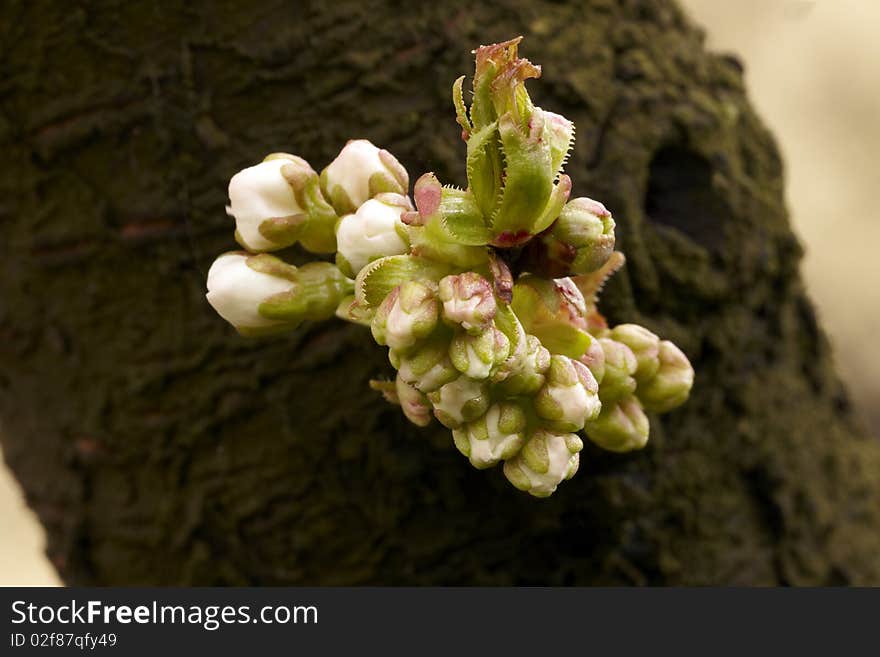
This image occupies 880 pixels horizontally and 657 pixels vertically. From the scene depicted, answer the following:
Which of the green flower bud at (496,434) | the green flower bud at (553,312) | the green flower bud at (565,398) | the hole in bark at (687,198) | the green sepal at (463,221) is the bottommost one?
the green flower bud at (496,434)

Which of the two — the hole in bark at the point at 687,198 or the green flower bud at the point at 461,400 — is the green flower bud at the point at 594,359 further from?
the hole in bark at the point at 687,198

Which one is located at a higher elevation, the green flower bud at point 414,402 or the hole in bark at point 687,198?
the hole in bark at point 687,198

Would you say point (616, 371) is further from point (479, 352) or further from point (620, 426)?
point (479, 352)

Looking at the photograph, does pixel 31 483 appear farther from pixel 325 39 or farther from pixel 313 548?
pixel 325 39

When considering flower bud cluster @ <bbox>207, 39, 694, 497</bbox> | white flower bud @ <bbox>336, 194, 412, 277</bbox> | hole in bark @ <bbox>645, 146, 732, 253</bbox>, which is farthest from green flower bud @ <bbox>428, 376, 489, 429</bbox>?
→ hole in bark @ <bbox>645, 146, 732, 253</bbox>

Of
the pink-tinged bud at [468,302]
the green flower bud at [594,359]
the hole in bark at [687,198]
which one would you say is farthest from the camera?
the hole in bark at [687,198]

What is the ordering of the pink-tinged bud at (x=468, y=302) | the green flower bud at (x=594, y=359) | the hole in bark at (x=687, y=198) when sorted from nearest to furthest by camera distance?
the pink-tinged bud at (x=468, y=302) → the green flower bud at (x=594, y=359) → the hole in bark at (x=687, y=198)

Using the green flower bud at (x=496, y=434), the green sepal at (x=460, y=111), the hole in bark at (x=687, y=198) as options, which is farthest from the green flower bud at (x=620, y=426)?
the hole in bark at (x=687, y=198)
